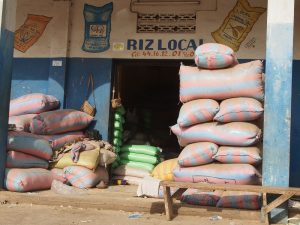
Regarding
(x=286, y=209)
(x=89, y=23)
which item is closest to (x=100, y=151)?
(x=89, y=23)

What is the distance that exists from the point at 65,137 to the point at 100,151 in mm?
687

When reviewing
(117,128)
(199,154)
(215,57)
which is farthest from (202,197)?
(117,128)

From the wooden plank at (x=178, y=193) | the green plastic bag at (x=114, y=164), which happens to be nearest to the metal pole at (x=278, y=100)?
the wooden plank at (x=178, y=193)

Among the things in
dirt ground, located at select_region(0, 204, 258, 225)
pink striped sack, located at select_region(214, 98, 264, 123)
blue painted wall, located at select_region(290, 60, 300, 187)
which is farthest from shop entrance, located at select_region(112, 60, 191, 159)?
dirt ground, located at select_region(0, 204, 258, 225)

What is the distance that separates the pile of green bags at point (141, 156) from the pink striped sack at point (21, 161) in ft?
4.91

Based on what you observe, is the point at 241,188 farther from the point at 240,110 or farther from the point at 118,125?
the point at 118,125

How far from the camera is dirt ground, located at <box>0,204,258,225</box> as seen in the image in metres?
4.87

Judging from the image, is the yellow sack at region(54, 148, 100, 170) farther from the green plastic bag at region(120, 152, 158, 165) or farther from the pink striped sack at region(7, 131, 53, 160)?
the green plastic bag at region(120, 152, 158, 165)

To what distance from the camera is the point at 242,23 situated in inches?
291

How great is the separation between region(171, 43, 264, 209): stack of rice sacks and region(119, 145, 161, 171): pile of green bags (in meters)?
1.87

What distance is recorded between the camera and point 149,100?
11.1m

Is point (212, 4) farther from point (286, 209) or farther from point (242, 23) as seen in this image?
point (286, 209)

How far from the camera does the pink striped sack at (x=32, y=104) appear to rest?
7336 mm

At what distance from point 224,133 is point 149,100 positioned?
5.98 metres
